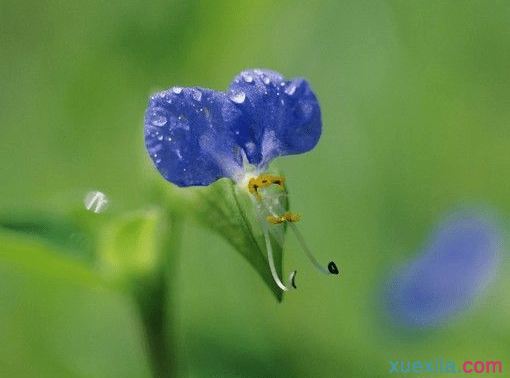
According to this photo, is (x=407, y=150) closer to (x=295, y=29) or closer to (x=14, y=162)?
(x=295, y=29)

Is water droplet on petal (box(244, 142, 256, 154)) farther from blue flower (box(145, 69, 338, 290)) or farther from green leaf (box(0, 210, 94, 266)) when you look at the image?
green leaf (box(0, 210, 94, 266))

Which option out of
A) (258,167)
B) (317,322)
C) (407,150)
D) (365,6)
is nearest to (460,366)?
(317,322)

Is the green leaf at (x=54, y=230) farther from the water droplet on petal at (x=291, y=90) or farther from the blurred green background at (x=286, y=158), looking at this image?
the blurred green background at (x=286, y=158)

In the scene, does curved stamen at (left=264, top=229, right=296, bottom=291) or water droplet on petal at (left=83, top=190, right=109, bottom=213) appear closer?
curved stamen at (left=264, top=229, right=296, bottom=291)

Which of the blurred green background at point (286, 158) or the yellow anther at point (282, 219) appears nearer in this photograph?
the yellow anther at point (282, 219)

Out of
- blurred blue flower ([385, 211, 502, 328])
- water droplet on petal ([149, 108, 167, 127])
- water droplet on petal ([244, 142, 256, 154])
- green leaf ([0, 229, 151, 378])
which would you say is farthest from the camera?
blurred blue flower ([385, 211, 502, 328])

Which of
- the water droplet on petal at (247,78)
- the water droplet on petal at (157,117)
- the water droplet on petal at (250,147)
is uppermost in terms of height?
the water droplet on petal at (247,78)

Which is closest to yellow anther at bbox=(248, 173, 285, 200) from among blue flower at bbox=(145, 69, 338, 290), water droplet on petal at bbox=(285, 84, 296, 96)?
blue flower at bbox=(145, 69, 338, 290)

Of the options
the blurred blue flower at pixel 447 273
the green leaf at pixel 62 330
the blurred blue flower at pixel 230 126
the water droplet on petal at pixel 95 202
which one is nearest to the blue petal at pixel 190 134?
the blurred blue flower at pixel 230 126
